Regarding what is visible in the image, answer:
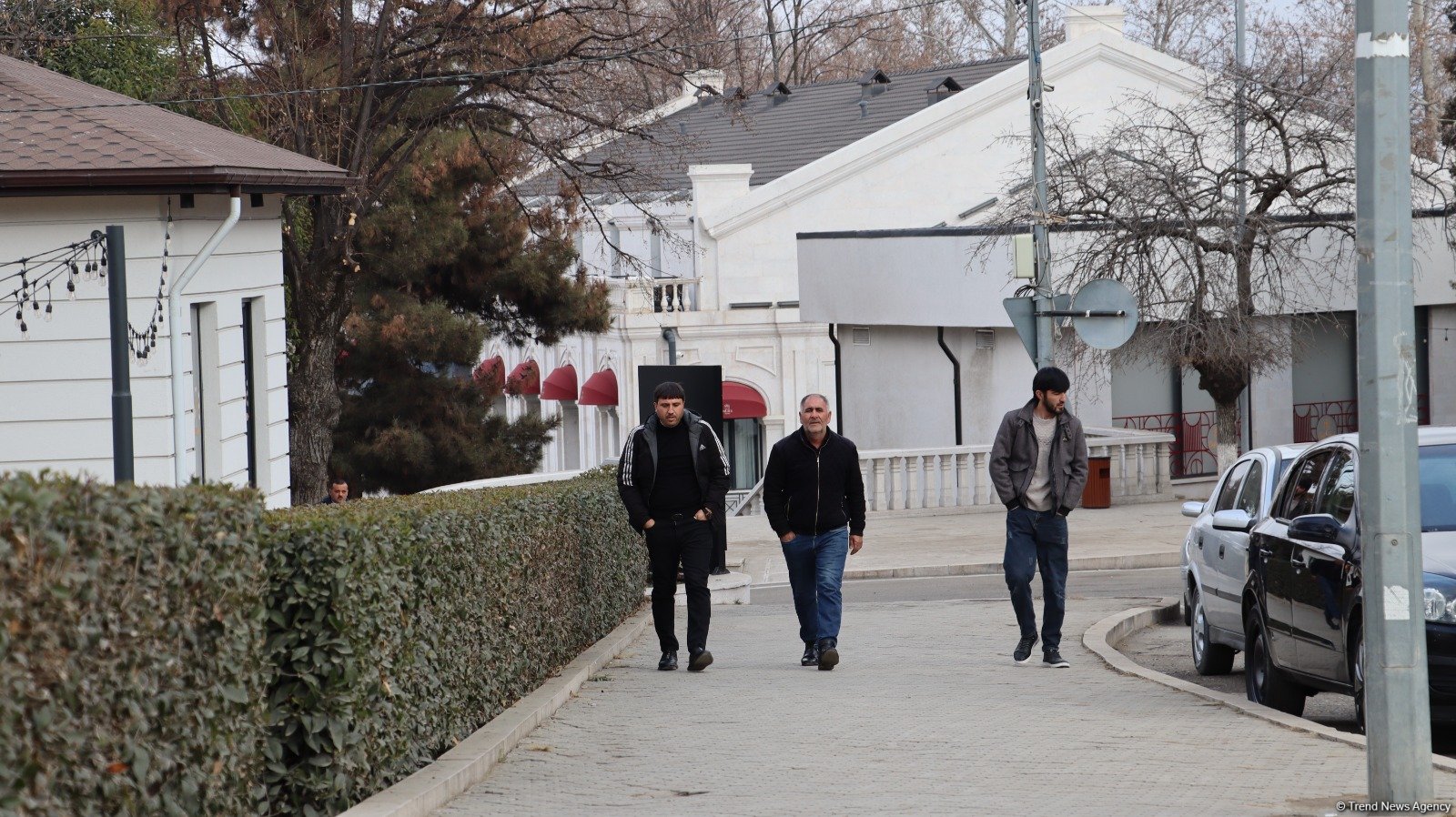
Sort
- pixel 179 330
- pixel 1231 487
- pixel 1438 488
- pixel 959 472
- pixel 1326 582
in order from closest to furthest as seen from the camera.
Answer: pixel 1326 582
pixel 1438 488
pixel 1231 487
pixel 179 330
pixel 959 472

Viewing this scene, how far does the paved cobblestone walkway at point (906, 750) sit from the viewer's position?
6.84 metres

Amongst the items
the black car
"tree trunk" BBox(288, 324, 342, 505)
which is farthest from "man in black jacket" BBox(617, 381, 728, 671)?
"tree trunk" BBox(288, 324, 342, 505)

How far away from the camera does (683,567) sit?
11125 millimetres

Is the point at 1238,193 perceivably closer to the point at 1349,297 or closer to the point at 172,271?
the point at 1349,297

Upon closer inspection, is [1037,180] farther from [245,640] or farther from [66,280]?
[245,640]

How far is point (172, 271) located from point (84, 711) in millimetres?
9611

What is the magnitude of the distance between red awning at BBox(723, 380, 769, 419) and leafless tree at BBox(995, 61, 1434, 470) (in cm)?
1062

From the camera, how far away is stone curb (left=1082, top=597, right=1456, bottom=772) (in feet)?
26.7

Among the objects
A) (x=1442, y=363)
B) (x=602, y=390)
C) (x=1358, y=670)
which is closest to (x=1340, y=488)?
(x=1358, y=670)

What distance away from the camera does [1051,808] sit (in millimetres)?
6668

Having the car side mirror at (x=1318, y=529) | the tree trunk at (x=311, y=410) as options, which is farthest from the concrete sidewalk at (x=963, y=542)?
the car side mirror at (x=1318, y=529)

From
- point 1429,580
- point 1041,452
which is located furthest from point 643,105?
point 1429,580

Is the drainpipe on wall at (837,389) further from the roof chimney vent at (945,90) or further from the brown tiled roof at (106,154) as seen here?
the brown tiled roof at (106,154)

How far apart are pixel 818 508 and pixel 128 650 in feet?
22.9
